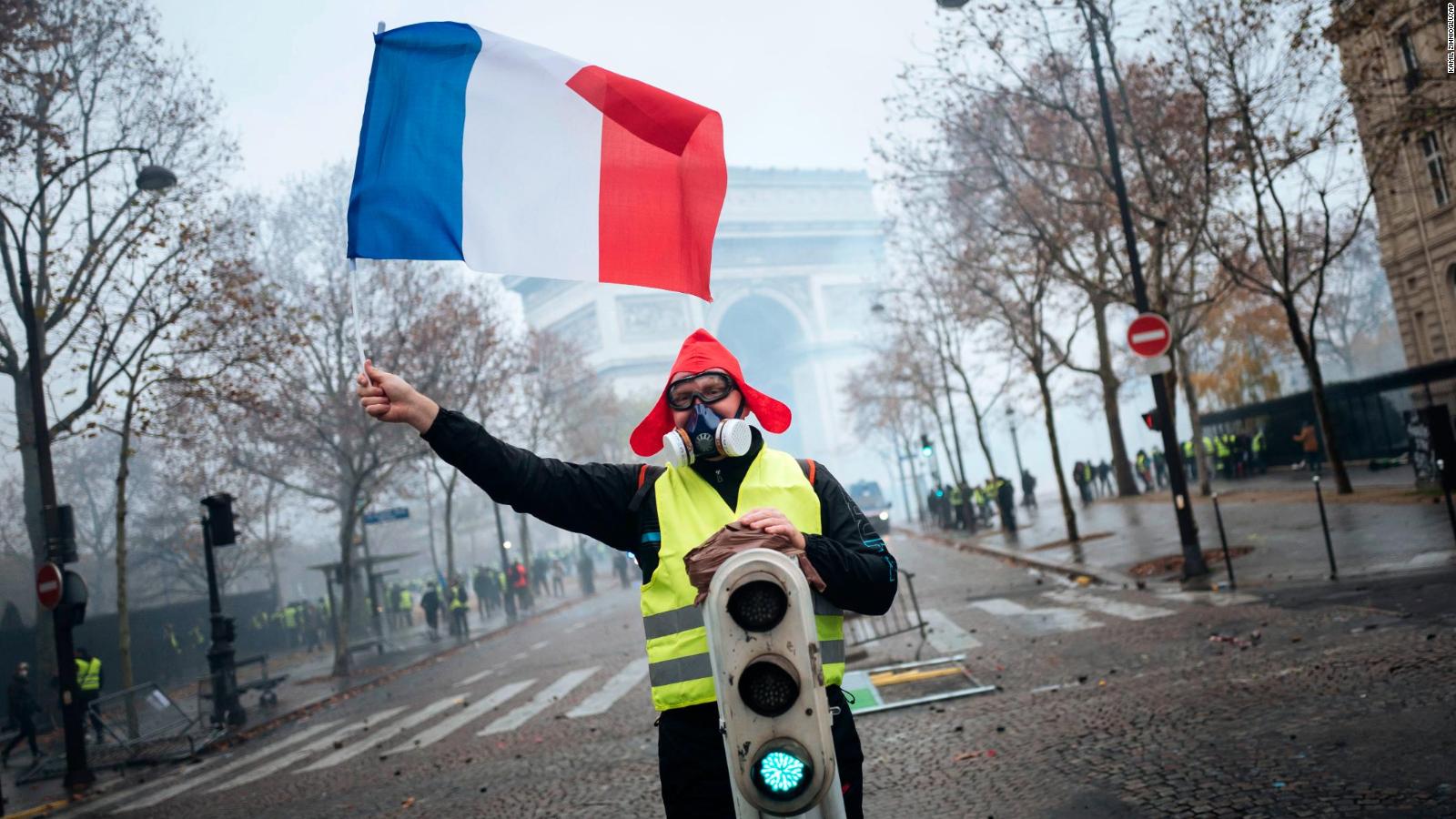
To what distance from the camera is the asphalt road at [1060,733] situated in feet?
15.8

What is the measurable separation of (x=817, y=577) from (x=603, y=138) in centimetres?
226

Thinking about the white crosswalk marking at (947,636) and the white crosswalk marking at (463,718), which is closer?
the white crosswalk marking at (463,718)

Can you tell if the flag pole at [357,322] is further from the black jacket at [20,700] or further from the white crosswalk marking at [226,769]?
the black jacket at [20,700]

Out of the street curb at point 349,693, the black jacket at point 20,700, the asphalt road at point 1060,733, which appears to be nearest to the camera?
the asphalt road at point 1060,733

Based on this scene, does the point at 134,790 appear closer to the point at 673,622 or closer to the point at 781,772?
the point at 673,622

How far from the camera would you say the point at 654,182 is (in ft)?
13.6

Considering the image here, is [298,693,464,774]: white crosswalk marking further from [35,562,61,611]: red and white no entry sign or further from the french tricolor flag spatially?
the french tricolor flag

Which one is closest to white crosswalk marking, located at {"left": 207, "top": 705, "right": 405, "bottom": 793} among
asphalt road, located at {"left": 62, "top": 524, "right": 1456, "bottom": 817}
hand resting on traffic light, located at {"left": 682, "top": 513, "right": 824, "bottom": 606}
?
asphalt road, located at {"left": 62, "top": 524, "right": 1456, "bottom": 817}

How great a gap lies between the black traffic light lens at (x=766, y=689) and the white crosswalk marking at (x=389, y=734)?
29.0 ft

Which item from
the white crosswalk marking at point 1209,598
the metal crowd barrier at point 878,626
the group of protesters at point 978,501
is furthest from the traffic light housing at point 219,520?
the group of protesters at point 978,501

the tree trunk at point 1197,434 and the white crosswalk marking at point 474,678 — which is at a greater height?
the tree trunk at point 1197,434

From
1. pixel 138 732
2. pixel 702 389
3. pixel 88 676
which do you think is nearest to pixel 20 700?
pixel 88 676

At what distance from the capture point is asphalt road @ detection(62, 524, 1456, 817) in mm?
4824

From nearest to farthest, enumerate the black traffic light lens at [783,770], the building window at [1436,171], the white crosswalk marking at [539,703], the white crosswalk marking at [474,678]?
the black traffic light lens at [783,770], the white crosswalk marking at [539,703], the white crosswalk marking at [474,678], the building window at [1436,171]
